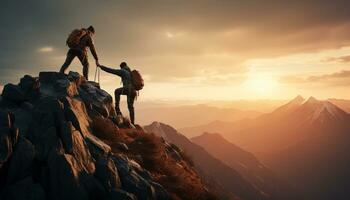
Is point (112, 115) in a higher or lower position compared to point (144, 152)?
higher

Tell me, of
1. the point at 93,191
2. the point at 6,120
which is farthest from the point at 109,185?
the point at 6,120

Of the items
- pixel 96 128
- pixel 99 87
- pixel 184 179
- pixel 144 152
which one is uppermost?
pixel 99 87

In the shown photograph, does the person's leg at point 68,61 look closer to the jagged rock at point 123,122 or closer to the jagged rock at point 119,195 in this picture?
the jagged rock at point 123,122

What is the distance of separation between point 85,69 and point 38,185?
12608mm

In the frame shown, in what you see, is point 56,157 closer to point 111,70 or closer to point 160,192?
point 160,192

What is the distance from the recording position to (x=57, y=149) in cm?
1487

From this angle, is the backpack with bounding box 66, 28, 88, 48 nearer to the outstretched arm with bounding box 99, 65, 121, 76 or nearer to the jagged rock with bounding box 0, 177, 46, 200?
the outstretched arm with bounding box 99, 65, 121, 76

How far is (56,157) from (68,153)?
781 millimetres

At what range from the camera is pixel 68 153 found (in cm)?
1515

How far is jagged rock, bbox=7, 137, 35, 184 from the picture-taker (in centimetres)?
1395

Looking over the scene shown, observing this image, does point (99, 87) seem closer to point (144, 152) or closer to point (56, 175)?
point (144, 152)

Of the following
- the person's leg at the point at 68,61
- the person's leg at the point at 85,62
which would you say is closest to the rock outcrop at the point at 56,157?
the person's leg at the point at 68,61

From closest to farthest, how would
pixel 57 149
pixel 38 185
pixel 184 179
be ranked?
pixel 38 185
pixel 57 149
pixel 184 179

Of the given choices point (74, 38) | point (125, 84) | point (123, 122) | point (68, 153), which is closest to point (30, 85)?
point (74, 38)
